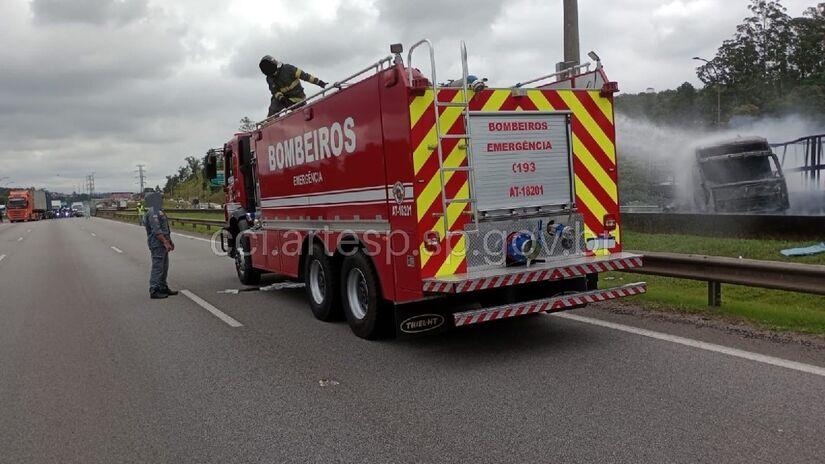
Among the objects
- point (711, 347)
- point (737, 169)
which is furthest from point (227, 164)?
point (737, 169)

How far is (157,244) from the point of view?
10633 millimetres

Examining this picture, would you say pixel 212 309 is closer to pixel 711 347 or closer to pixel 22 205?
pixel 711 347

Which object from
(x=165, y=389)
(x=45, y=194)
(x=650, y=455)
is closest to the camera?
(x=650, y=455)

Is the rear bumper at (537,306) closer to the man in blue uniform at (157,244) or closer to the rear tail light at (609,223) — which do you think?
the rear tail light at (609,223)

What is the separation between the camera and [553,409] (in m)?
4.42

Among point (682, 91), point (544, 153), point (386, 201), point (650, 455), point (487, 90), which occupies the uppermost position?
point (682, 91)

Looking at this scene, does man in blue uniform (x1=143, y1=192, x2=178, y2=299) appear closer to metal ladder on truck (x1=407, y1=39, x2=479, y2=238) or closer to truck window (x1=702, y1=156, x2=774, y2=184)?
metal ladder on truck (x1=407, y1=39, x2=479, y2=238)

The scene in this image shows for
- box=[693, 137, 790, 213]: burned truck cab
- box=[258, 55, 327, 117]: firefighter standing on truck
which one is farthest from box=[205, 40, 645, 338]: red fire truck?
box=[693, 137, 790, 213]: burned truck cab

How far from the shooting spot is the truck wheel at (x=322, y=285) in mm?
7379

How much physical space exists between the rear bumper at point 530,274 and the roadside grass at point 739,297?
51.3 inches

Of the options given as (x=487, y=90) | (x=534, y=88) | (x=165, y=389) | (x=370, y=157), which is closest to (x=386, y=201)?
(x=370, y=157)

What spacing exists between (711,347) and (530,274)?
165cm

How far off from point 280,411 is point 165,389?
125 centimetres

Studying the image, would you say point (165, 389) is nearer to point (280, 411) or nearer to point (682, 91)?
point (280, 411)
